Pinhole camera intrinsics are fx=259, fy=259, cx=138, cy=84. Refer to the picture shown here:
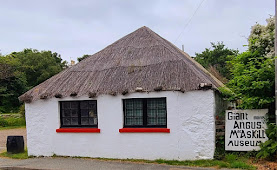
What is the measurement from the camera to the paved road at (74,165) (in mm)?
7641

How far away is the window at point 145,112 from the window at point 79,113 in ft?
3.93

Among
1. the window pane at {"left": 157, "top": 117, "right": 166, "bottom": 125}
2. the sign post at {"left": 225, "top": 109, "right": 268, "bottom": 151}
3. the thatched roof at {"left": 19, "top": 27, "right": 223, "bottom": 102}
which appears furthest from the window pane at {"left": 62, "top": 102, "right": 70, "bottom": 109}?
the sign post at {"left": 225, "top": 109, "right": 268, "bottom": 151}

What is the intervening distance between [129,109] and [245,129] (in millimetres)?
3718

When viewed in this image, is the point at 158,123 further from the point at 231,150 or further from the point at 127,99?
the point at 231,150

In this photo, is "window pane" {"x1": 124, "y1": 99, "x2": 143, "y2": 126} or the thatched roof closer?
the thatched roof

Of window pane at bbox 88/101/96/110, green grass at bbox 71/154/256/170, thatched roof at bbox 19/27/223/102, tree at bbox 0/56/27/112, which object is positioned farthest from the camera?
tree at bbox 0/56/27/112

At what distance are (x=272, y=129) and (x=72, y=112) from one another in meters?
6.48

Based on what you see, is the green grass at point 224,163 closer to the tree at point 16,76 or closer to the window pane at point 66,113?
the window pane at point 66,113

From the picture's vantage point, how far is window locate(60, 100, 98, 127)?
29.8 feet

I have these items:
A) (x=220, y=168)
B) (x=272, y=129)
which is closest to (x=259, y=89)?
(x=272, y=129)

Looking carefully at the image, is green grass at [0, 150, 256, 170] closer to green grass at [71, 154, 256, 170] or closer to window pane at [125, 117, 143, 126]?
green grass at [71, 154, 256, 170]

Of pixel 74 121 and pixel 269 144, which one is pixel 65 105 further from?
pixel 269 144

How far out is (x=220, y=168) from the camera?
7.23 meters

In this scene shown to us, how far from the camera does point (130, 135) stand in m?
8.55
